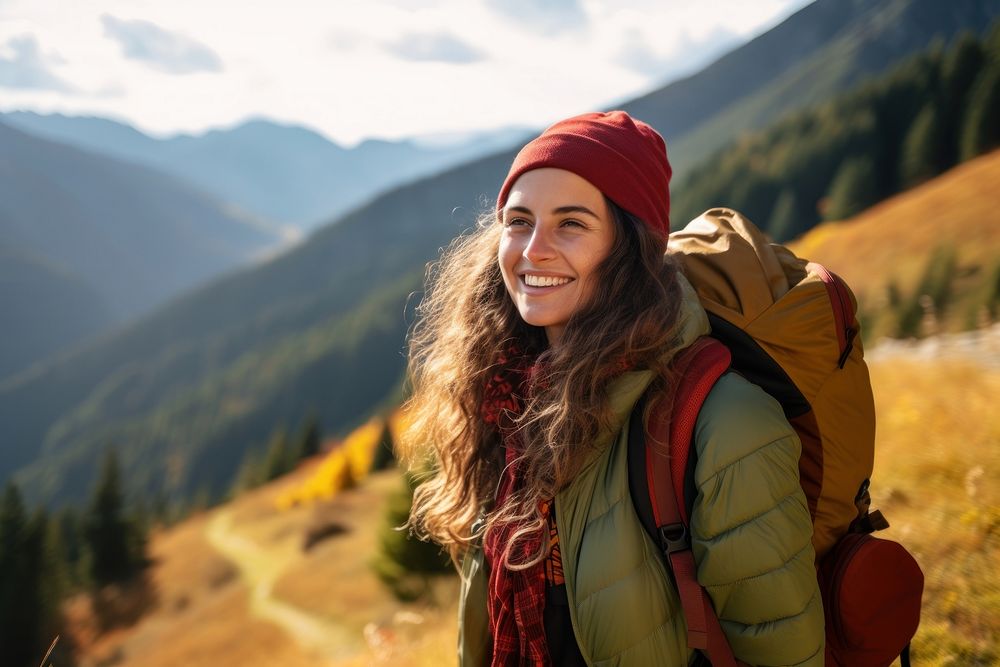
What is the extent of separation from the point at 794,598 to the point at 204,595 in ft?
115

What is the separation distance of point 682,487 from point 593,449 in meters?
0.30

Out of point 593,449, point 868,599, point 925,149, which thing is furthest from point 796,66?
point 593,449

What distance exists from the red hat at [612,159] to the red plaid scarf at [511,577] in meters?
0.66

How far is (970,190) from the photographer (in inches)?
966

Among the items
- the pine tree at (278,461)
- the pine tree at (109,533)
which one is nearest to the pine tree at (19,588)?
the pine tree at (109,533)

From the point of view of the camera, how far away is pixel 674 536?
179 cm

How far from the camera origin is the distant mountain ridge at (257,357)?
387 feet

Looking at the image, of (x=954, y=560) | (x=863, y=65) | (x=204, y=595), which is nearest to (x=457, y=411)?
(x=954, y=560)

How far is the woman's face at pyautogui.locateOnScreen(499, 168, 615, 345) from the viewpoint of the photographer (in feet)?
6.70

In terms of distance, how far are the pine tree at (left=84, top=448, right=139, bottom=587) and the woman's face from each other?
33.8 meters

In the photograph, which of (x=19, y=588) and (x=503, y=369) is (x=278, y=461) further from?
(x=503, y=369)

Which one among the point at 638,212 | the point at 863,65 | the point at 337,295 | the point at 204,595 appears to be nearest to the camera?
the point at 638,212

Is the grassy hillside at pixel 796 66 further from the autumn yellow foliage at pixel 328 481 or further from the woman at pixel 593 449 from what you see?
the woman at pixel 593 449

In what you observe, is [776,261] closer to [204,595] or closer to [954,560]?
[954,560]
